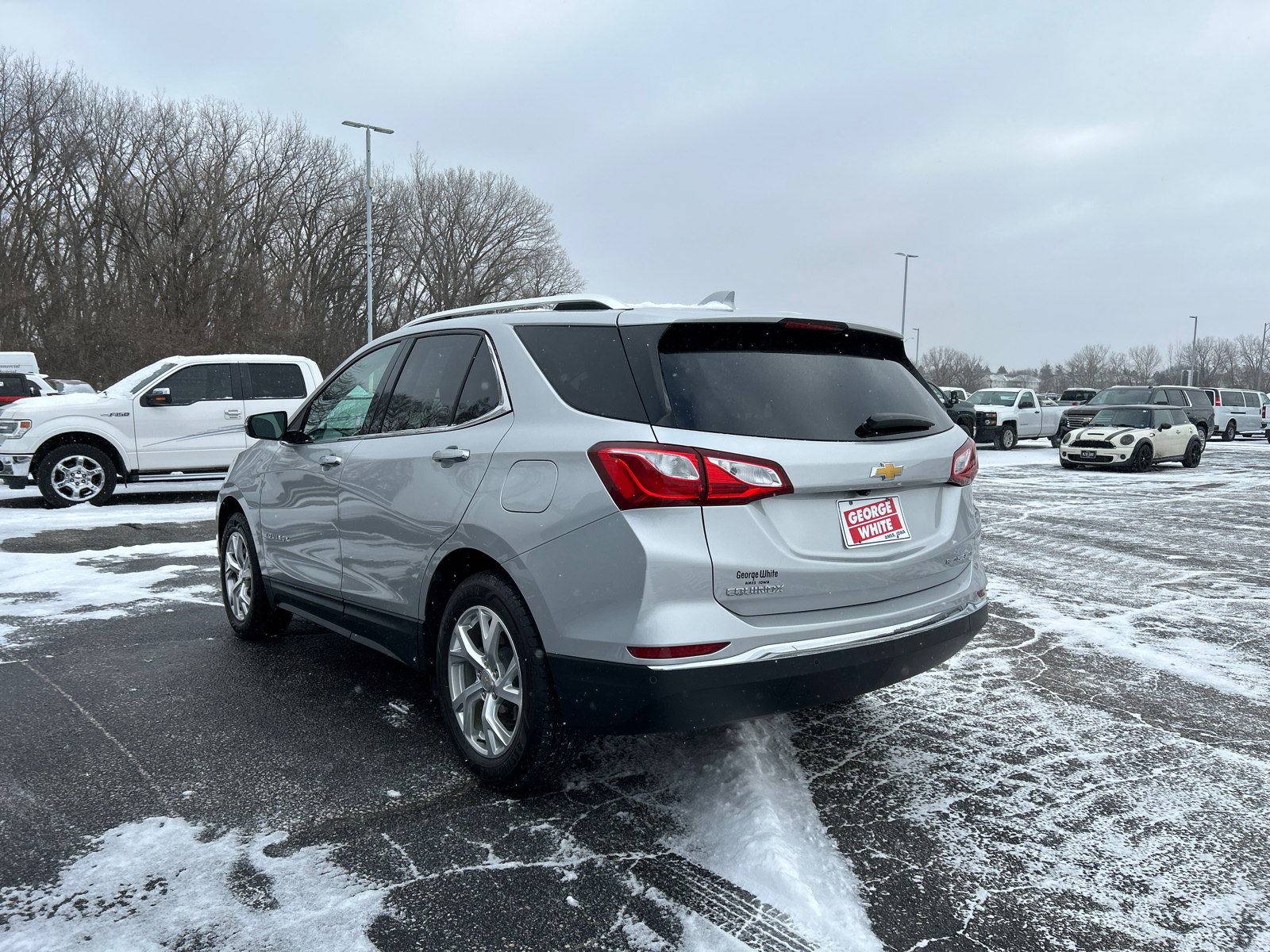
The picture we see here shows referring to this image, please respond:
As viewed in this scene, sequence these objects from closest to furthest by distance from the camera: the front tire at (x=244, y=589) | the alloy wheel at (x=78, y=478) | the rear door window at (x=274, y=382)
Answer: the front tire at (x=244, y=589)
the alloy wheel at (x=78, y=478)
the rear door window at (x=274, y=382)

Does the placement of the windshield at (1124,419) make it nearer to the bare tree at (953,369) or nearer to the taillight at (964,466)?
the taillight at (964,466)

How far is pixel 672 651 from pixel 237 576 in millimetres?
3754

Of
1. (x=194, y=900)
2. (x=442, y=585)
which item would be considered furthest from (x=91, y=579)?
(x=194, y=900)

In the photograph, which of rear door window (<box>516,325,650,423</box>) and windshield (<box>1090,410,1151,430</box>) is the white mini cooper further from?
rear door window (<box>516,325,650,423</box>)

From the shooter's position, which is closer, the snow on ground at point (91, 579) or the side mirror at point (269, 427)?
the side mirror at point (269, 427)

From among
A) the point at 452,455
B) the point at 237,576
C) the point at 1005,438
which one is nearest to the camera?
the point at 452,455

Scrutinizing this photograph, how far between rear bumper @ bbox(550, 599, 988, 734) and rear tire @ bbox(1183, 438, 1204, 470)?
2076 centimetres

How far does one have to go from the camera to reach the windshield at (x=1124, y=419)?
19.8 meters

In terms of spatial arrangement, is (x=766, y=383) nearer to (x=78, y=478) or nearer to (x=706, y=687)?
(x=706, y=687)

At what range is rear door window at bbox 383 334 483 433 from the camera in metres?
3.75

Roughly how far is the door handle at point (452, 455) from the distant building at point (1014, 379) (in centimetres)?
10180

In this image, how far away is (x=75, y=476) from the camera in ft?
39.4

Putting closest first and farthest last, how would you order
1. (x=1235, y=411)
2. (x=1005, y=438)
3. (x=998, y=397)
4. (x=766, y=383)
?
(x=766, y=383) → (x=1005, y=438) → (x=998, y=397) → (x=1235, y=411)

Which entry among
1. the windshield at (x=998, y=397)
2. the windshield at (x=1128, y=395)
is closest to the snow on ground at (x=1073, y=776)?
the windshield at (x=1128, y=395)
